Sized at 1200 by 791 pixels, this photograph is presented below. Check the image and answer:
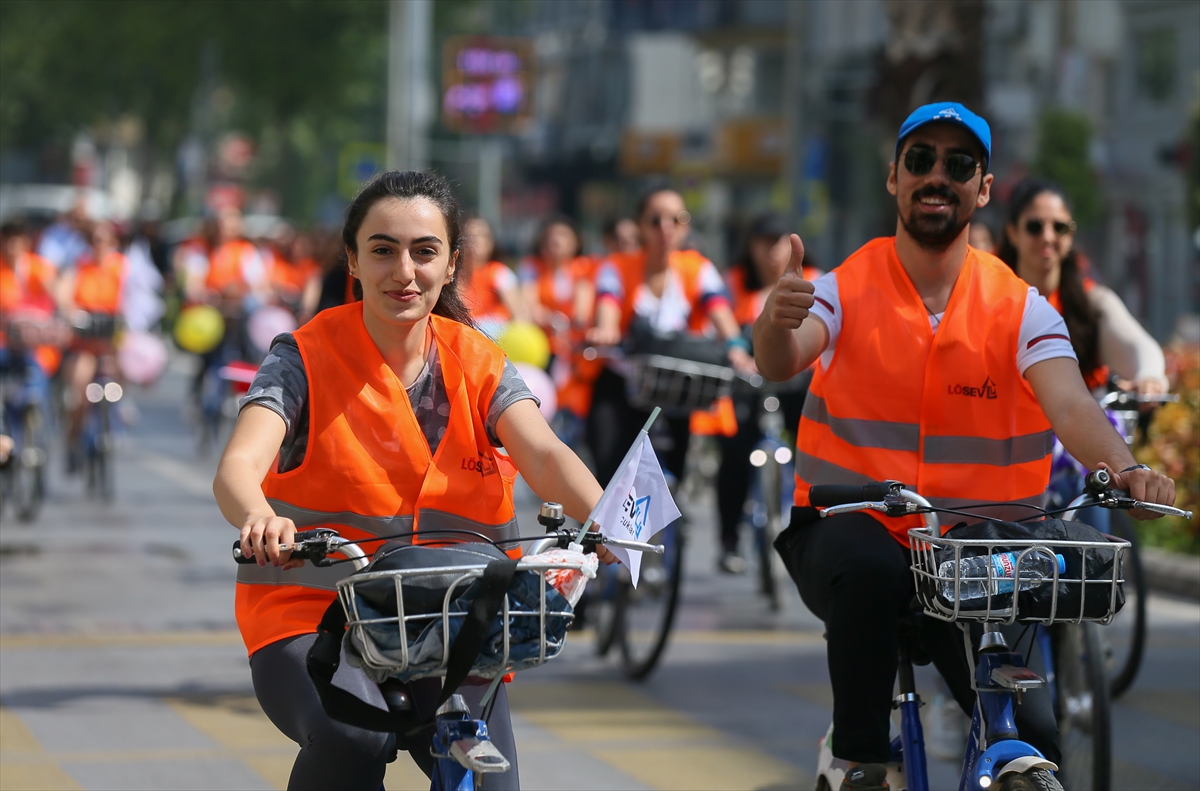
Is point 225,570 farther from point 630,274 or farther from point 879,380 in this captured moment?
point 879,380

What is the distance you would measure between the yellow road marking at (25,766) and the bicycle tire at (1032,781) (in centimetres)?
333

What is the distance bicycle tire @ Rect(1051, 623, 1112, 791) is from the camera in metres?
5.34

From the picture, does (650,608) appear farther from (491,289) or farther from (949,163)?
(949,163)

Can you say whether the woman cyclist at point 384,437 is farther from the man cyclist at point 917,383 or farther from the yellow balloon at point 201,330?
the yellow balloon at point 201,330

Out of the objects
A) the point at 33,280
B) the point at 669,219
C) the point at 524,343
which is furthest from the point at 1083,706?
the point at 33,280

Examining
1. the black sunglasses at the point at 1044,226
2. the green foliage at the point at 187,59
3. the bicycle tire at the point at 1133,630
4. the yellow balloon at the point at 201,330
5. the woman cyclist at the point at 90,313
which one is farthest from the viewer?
the green foliage at the point at 187,59

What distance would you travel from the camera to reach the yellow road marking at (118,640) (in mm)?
8359

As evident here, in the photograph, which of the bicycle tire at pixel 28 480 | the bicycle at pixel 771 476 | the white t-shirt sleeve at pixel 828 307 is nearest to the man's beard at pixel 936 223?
the white t-shirt sleeve at pixel 828 307

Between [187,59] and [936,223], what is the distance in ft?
130

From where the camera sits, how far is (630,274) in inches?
353

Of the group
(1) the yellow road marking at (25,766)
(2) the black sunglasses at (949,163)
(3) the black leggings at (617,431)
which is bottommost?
(1) the yellow road marking at (25,766)

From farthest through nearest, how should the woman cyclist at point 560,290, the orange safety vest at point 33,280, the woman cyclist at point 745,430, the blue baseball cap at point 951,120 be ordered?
the orange safety vest at point 33,280, the woman cyclist at point 560,290, the woman cyclist at point 745,430, the blue baseball cap at point 951,120

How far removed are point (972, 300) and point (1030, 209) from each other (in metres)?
2.18

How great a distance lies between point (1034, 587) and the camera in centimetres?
370
